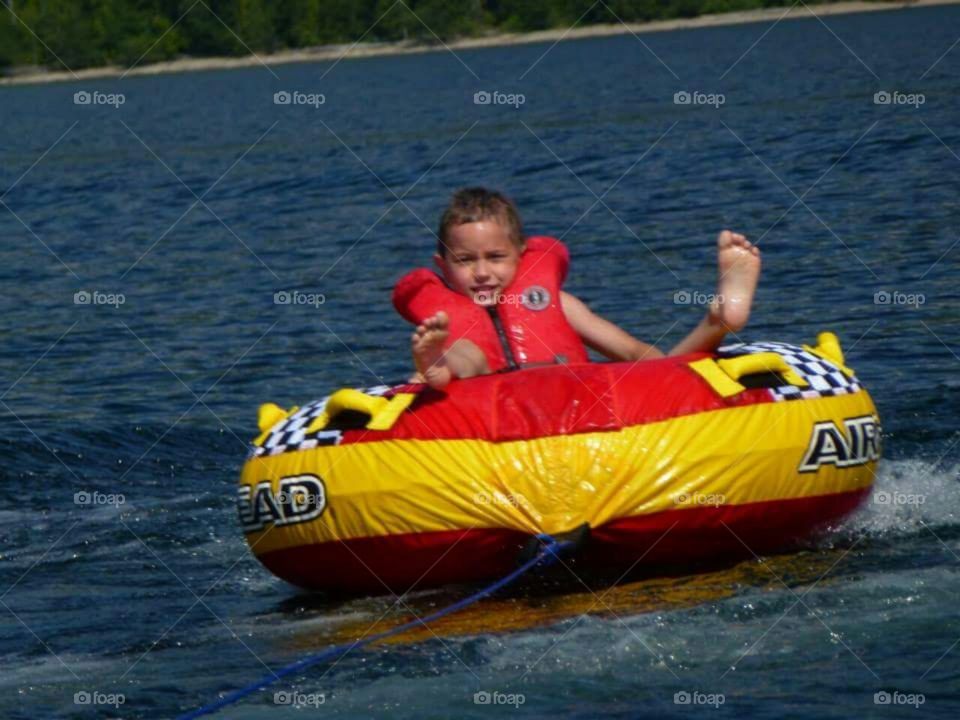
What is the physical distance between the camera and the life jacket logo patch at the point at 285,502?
620 centimetres

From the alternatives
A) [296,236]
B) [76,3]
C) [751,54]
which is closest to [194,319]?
[296,236]

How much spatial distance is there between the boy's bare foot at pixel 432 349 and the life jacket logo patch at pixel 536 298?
0.70 metres

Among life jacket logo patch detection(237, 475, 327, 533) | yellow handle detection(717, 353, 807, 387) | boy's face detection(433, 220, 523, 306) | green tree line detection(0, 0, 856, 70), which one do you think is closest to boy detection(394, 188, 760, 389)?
boy's face detection(433, 220, 523, 306)

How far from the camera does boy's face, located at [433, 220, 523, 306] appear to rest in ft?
22.0

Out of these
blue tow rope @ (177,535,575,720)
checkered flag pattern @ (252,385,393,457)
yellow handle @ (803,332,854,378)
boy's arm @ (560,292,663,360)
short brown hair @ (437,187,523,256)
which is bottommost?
blue tow rope @ (177,535,575,720)

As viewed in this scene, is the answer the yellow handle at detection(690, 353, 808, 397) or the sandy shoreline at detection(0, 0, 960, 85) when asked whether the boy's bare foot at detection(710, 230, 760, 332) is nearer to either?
the yellow handle at detection(690, 353, 808, 397)

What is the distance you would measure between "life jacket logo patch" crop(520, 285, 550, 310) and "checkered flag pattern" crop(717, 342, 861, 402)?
0.73 m

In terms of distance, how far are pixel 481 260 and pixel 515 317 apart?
0.27m

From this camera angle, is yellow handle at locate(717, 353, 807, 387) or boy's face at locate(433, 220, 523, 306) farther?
boy's face at locate(433, 220, 523, 306)

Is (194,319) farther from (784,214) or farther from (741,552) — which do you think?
(741,552)

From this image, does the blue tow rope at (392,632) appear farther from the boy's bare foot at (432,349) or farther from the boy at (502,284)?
the boy at (502,284)

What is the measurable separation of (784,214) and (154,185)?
35.1 feet

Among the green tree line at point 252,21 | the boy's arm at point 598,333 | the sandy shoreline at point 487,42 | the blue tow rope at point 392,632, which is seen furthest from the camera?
the sandy shoreline at point 487,42

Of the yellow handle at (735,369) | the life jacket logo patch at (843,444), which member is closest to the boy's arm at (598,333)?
the yellow handle at (735,369)
